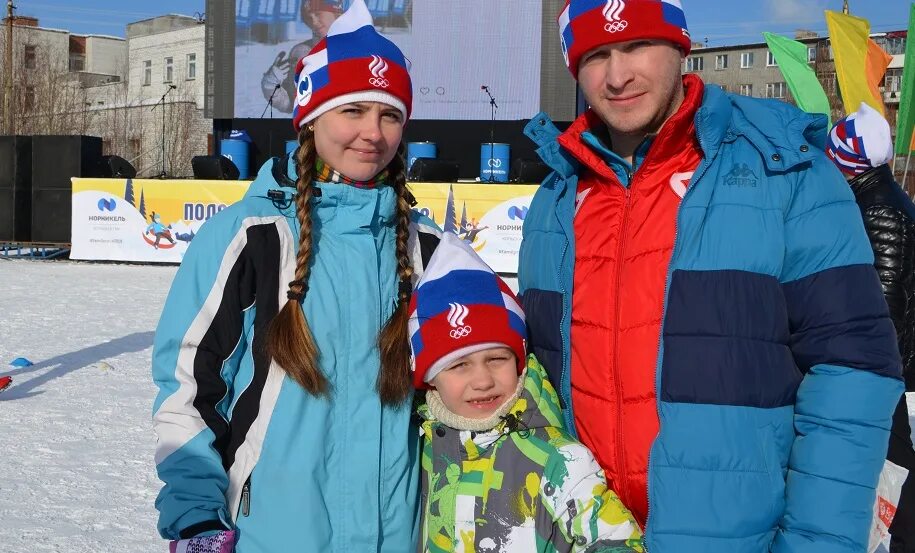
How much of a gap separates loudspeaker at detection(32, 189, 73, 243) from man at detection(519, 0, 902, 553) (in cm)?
1436

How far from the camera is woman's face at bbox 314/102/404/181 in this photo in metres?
1.73

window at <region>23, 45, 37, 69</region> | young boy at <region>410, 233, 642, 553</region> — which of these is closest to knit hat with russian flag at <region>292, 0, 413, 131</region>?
young boy at <region>410, 233, 642, 553</region>

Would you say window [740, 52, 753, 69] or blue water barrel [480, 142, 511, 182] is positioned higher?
window [740, 52, 753, 69]

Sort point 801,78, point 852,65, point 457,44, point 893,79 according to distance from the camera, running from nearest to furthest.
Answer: point 852,65 → point 801,78 → point 457,44 → point 893,79

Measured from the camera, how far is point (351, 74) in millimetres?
1776

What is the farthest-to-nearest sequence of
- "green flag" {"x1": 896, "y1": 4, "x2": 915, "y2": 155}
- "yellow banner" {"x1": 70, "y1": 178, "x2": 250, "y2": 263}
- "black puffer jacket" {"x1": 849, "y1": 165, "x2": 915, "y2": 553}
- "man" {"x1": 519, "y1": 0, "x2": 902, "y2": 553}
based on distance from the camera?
"yellow banner" {"x1": 70, "y1": 178, "x2": 250, "y2": 263} → "green flag" {"x1": 896, "y1": 4, "x2": 915, "y2": 155} → "black puffer jacket" {"x1": 849, "y1": 165, "x2": 915, "y2": 553} → "man" {"x1": 519, "y1": 0, "x2": 902, "y2": 553}

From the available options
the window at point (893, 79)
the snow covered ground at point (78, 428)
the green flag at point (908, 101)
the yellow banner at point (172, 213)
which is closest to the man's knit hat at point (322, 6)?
the yellow banner at point (172, 213)

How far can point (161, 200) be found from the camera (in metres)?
13.3

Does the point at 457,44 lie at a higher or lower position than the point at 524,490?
higher

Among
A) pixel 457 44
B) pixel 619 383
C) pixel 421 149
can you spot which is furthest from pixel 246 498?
pixel 421 149

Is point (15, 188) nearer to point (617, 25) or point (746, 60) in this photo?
point (617, 25)

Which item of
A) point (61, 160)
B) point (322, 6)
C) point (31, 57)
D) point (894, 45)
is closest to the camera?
point (61, 160)

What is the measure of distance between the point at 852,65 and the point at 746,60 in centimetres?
6047

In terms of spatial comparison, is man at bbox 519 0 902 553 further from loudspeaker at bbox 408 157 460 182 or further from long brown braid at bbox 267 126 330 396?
loudspeaker at bbox 408 157 460 182
